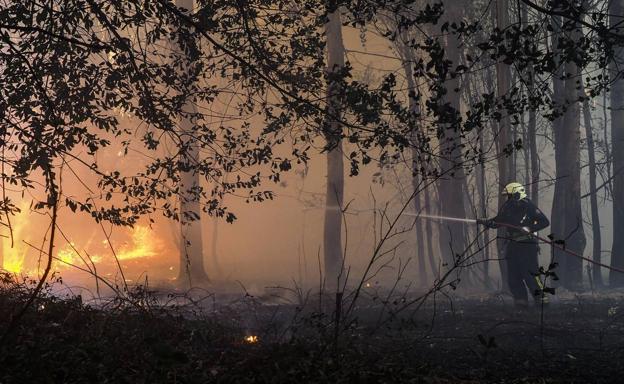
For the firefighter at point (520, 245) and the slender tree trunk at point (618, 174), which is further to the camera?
the slender tree trunk at point (618, 174)

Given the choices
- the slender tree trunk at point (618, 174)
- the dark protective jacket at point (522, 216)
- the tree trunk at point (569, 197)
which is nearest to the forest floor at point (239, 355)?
the dark protective jacket at point (522, 216)

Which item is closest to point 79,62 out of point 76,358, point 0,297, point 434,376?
point 0,297

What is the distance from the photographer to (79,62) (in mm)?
5785

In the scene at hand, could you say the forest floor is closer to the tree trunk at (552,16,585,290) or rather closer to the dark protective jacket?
the dark protective jacket

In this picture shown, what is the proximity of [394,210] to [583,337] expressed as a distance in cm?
2241

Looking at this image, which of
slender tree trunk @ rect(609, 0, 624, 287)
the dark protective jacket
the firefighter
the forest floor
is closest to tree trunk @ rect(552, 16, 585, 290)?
slender tree trunk @ rect(609, 0, 624, 287)

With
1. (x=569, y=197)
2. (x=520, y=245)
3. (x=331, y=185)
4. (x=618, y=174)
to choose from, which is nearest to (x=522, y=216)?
(x=520, y=245)

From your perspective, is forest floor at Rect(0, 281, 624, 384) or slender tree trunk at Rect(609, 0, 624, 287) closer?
forest floor at Rect(0, 281, 624, 384)

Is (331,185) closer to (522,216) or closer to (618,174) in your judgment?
(522,216)

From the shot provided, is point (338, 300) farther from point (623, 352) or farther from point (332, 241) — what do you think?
point (332, 241)

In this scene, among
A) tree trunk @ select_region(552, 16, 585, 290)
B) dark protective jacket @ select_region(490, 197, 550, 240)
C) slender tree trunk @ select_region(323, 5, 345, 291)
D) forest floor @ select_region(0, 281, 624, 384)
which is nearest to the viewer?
forest floor @ select_region(0, 281, 624, 384)

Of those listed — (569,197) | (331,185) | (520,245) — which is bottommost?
(520,245)

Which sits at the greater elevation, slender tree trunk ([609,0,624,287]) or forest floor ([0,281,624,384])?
slender tree trunk ([609,0,624,287])

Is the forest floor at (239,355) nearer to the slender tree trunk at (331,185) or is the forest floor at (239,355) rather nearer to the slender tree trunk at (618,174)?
the slender tree trunk at (331,185)
